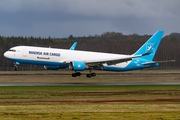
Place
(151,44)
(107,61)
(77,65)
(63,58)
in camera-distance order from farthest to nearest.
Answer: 1. (151,44)
2. (107,61)
3. (63,58)
4. (77,65)

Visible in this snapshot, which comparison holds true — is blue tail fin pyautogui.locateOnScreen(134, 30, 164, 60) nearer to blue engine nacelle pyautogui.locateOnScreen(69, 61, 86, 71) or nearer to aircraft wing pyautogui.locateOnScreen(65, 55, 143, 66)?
aircraft wing pyautogui.locateOnScreen(65, 55, 143, 66)

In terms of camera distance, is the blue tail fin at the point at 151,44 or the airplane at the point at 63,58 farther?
the blue tail fin at the point at 151,44

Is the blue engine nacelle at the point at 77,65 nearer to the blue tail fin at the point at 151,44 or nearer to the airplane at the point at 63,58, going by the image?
the airplane at the point at 63,58

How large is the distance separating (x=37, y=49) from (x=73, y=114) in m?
36.2

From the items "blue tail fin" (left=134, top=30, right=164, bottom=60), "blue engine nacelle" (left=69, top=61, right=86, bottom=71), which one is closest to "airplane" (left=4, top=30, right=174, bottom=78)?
"blue engine nacelle" (left=69, top=61, right=86, bottom=71)

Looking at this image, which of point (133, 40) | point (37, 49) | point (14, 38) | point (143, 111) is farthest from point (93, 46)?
point (143, 111)

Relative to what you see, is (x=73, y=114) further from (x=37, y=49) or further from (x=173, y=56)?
(x=173, y=56)

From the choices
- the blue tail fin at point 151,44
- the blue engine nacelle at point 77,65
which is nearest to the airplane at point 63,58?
the blue engine nacelle at point 77,65

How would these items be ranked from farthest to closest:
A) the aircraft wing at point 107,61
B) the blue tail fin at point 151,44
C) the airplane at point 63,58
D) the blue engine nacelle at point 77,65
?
the blue tail fin at point 151,44 < the aircraft wing at point 107,61 < the airplane at point 63,58 < the blue engine nacelle at point 77,65

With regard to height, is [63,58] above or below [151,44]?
below

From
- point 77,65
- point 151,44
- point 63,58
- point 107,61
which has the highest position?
point 151,44

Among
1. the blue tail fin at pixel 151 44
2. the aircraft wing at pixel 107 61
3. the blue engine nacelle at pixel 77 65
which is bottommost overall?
the blue engine nacelle at pixel 77 65

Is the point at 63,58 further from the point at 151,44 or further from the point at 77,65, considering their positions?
the point at 151,44

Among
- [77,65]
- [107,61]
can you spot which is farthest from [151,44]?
[77,65]
